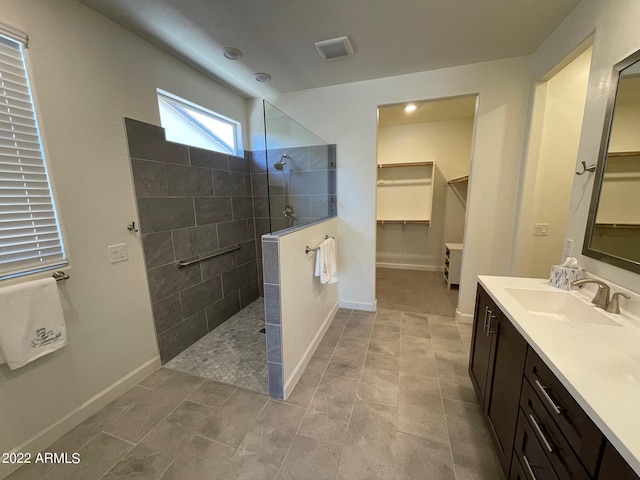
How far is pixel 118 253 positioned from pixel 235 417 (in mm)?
1418

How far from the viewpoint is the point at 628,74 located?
124 centimetres

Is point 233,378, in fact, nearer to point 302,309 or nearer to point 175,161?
point 302,309

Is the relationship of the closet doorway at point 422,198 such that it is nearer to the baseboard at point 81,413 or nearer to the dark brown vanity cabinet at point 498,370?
the dark brown vanity cabinet at point 498,370

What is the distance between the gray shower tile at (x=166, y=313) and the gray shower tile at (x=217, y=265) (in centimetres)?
38

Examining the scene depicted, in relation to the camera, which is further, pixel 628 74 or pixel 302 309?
pixel 302 309

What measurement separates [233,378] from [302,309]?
0.78 meters

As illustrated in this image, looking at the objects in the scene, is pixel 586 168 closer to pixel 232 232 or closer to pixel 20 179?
pixel 232 232

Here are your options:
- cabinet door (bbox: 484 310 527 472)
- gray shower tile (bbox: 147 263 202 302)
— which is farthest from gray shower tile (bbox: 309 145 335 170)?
cabinet door (bbox: 484 310 527 472)

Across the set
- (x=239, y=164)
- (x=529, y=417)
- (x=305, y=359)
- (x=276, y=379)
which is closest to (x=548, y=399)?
(x=529, y=417)

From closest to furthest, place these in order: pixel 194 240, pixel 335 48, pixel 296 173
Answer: pixel 335 48 < pixel 194 240 < pixel 296 173

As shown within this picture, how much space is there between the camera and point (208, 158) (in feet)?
8.42

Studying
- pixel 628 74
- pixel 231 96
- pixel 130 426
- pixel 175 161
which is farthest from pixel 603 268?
pixel 231 96

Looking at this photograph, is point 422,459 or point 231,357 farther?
point 231,357

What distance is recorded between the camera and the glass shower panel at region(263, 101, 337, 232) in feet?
6.72
